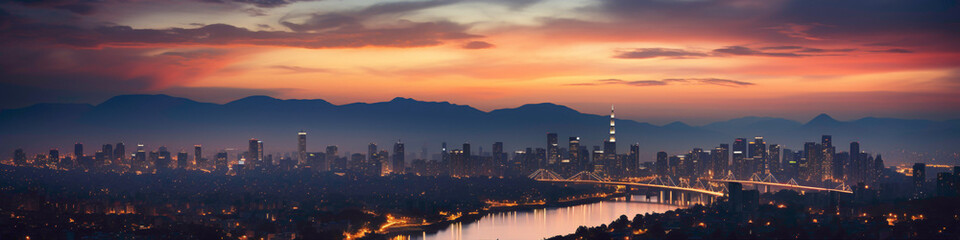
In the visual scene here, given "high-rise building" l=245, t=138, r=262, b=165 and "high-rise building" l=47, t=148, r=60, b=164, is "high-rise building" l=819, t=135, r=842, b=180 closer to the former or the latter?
"high-rise building" l=245, t=138, r=262, b=165

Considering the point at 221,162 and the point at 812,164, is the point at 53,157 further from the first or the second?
the point at 812,164

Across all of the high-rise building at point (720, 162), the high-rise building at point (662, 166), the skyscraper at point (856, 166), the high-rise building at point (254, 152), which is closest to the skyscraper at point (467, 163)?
the high-rise building at point (662, 166)

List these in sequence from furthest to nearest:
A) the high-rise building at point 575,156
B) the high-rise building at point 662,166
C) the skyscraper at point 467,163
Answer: the high-rise building at point 575,156 < the high-rise building at point 662,166 < the skyscraper at point 467,163

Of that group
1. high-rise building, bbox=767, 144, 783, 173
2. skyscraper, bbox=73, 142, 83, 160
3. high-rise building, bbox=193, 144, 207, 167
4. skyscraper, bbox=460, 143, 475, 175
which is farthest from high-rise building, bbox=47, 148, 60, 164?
high-rise building, bbox=767, 144, 783, 173

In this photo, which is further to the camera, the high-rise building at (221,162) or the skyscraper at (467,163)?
the high-rise building at (221,162)

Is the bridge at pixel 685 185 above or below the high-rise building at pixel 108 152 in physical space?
below

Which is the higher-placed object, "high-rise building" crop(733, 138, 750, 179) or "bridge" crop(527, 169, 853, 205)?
"high-rise building" crop(733, 138, 750, 179)

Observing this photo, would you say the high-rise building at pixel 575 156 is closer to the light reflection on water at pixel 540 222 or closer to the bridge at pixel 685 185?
the bridge at pixel 685 185
